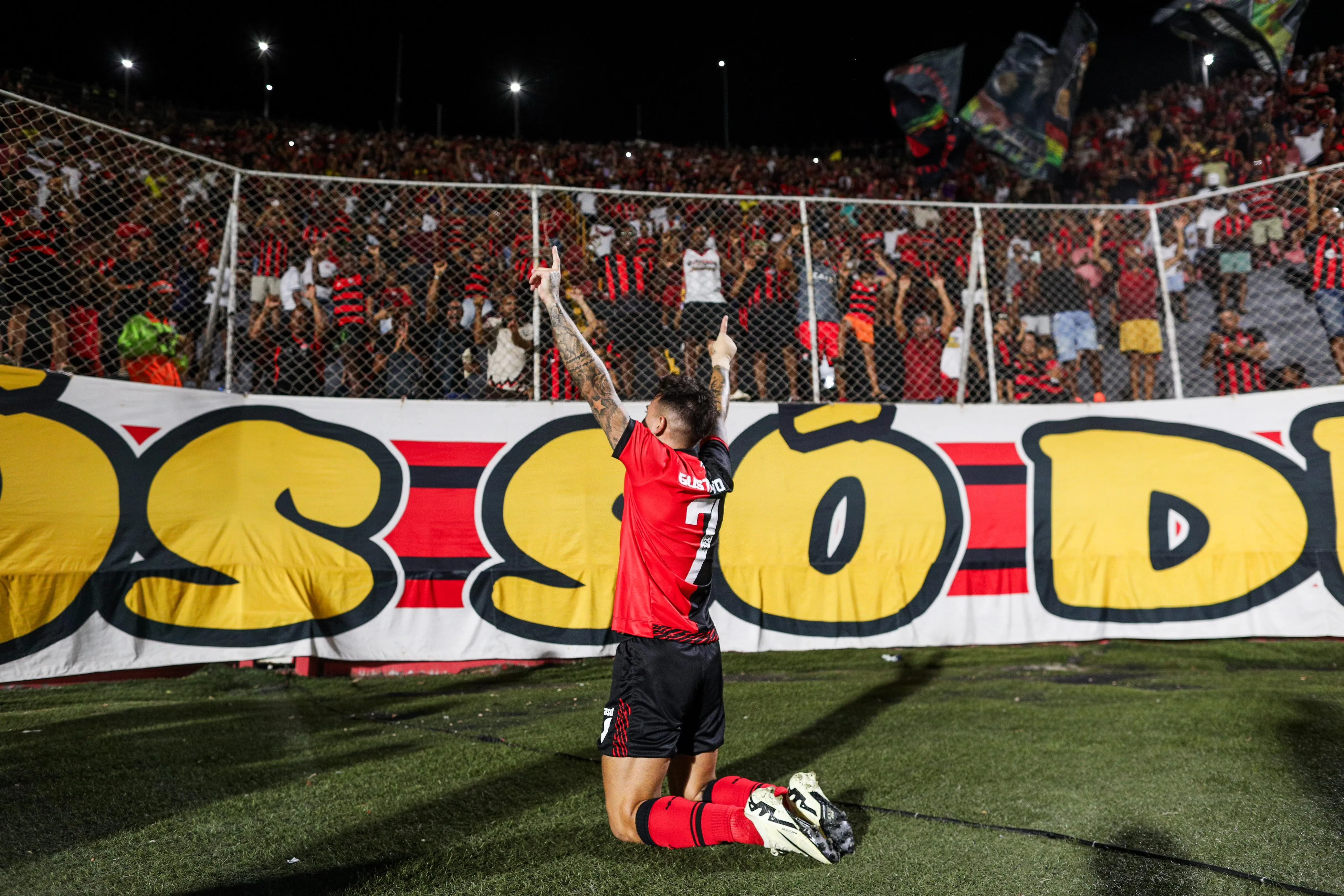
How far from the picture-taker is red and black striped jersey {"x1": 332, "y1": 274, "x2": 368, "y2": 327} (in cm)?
747

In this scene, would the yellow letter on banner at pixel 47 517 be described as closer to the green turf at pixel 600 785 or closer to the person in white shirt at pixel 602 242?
the green turf at pixel 600 785

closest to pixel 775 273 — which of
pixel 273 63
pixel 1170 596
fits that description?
pixel 1170 596

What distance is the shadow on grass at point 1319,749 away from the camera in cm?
395

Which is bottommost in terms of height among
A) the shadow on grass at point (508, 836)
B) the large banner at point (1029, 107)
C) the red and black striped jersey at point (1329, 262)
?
the shadow on grass at point (508, 836)

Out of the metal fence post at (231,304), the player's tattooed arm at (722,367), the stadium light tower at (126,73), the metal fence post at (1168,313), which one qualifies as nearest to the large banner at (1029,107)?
the metal fence post at (1168,313)

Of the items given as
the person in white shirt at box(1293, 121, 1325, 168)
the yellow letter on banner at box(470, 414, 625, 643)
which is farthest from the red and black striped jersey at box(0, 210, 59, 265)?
the person in white shirt at box(1293, 121, 1325, 168)

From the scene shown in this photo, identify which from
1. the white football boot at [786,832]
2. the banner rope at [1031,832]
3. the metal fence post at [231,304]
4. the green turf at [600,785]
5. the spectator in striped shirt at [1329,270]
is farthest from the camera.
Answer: the spectator in striped shirt at [1329,270]

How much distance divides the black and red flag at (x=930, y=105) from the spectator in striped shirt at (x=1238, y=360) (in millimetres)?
9319

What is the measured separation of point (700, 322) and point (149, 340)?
448 cm

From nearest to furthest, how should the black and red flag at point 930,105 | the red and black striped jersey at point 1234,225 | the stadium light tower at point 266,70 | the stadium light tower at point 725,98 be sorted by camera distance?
the red and black striped jersey at point 1234,225, the black and red flag at point 930,105, the stadium light tower at point 725,98, the stadium light tower at point 266,70

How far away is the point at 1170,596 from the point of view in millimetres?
7738

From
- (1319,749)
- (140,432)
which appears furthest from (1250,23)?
(140,432)

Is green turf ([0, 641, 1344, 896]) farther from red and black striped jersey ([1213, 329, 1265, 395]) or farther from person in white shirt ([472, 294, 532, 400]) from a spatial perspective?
red and black striped jersey ([1213, 329, 1265, 395])

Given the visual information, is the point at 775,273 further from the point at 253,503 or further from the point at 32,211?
the point at 32,211
